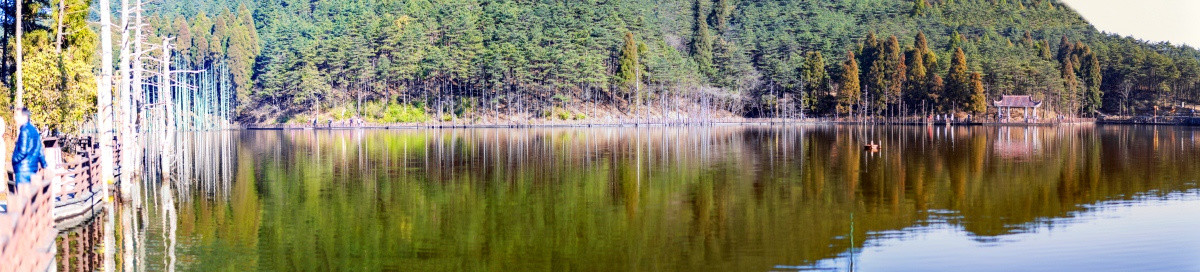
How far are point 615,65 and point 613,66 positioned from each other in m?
0.31

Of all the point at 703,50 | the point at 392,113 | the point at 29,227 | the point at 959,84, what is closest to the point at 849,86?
the point at 959,84

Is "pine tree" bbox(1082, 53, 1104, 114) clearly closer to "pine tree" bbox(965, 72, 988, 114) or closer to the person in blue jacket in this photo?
"pine tree" bbox(965, 72, 988, 114)

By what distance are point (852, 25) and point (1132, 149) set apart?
10289cm

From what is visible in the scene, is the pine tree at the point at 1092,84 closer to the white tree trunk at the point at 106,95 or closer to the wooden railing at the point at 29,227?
the white tree trunk at the point at 106,95

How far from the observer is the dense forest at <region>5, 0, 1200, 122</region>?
373 feet

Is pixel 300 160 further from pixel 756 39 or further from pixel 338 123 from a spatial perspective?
pixel 756 39

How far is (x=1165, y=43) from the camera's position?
151500 millimetres

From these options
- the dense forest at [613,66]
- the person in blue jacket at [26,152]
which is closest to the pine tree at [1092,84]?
the dense forest at [613,66]

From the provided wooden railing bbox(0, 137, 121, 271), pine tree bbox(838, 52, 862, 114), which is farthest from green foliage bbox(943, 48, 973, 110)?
wooden railing bbox(0, 137, 121, 271)

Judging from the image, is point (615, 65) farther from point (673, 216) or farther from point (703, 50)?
point (673, 216)

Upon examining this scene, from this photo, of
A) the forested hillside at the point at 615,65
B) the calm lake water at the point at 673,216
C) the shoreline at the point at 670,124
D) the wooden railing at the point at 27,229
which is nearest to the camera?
the wooden railing at the point at 27,229

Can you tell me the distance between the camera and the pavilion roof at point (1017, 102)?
360ft

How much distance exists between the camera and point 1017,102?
111062 mm

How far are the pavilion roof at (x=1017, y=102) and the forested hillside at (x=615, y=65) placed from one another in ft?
9.55
